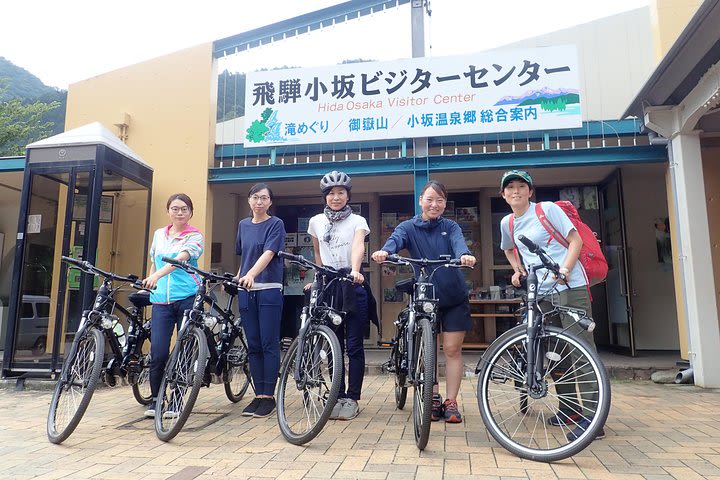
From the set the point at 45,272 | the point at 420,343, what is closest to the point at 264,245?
the point at 420,343

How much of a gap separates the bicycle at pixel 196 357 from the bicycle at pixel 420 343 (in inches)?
49.4

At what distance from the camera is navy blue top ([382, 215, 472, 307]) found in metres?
3.36

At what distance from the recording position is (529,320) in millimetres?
2703

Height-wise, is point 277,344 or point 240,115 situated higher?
point 240,115

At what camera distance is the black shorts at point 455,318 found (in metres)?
3.35

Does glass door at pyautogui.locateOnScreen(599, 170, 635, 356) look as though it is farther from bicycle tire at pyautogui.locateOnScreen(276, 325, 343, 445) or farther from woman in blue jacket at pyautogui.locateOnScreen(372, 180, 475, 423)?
bicycle tire at pyautogui.locateOnScreen(276, 325, 343, 445)

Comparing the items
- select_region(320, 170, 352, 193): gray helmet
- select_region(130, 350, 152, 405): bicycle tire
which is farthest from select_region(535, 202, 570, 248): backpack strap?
select_region(130, 350, 152, 405): bicycle tire

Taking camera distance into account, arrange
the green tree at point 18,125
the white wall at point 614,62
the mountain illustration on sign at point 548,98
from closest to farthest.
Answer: the mountain illustration on sign at point 548,98 < the white wall at point 614,62 < the green tree at point 18,125

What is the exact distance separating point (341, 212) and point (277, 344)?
44.2 inches

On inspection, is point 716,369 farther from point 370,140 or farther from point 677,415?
point 370,140

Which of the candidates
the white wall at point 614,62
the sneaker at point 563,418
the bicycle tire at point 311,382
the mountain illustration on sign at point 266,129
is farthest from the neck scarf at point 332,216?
the white wall at point 614,62

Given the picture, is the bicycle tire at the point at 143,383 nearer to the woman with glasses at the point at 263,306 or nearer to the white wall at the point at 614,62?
the woman with glasses at the point at 263,306

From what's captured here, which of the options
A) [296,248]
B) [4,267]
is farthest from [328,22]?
[4,267]

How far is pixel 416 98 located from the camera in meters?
5.92
